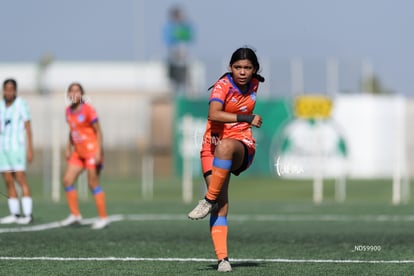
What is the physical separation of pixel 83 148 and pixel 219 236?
630 centimetres

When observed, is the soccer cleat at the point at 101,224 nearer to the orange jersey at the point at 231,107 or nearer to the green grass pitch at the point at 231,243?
the green grass pitch at the point at 231,243

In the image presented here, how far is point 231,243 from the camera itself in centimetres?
1341

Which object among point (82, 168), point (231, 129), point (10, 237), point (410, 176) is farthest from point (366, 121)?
point (231, 129)

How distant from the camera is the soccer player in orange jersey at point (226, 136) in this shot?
1005 cm

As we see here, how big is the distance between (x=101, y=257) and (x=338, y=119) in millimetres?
28908

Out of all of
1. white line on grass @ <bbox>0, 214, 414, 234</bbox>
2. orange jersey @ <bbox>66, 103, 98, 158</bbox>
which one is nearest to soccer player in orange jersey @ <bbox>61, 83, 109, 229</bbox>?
orange jersey @ <bbox>66, 103, 98, 158</bbox>

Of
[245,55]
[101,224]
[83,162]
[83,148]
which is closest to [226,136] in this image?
[245,55]

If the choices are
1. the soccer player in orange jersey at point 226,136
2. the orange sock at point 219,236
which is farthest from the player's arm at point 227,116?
the orange sock at point 219,236

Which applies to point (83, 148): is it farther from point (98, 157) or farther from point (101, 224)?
point (101, 224)

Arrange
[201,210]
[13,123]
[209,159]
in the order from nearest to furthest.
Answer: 1. [201,210]
2. [209,159]
3. [13,123]

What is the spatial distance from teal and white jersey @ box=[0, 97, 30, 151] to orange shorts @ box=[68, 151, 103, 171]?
1.03 m

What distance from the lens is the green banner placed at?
38375mm

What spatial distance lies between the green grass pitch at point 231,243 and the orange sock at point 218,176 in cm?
72

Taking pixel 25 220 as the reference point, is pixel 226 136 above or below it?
above
